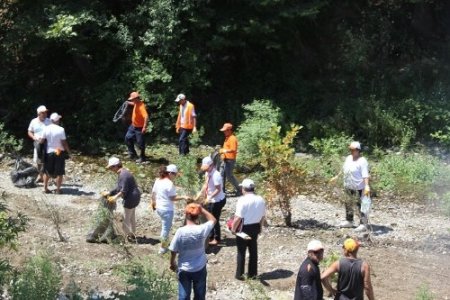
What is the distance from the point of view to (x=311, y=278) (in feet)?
27.7

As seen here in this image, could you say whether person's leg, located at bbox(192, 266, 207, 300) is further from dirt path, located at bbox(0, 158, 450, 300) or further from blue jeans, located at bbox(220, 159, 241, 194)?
blue jeans, located at bbox(220, 159, 241, 194)

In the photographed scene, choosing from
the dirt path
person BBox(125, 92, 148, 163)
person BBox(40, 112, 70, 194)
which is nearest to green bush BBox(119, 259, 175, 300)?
the dirt path

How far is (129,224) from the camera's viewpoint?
40.5 ft

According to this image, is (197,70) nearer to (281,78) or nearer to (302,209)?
(281,78)

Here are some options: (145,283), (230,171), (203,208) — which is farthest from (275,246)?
(145,283)

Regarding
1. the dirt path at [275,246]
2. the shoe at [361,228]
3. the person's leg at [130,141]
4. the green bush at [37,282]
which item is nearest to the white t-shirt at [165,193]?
the dirt path at [275,246]

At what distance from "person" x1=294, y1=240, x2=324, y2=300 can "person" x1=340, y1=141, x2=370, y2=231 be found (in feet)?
14.8

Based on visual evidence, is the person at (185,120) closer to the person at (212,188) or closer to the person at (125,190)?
the person at (125,190)

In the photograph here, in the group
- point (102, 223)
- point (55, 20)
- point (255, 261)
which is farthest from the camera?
point (55, 20)

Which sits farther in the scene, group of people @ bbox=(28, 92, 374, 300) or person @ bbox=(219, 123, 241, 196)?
person @ bbox=(219, 123, 241, 196)

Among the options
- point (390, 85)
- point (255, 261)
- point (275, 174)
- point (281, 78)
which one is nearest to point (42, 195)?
point (275, 174)

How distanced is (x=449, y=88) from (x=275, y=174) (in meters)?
7.98

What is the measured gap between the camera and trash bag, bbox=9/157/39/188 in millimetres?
15234

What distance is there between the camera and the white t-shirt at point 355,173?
12.9 meters
